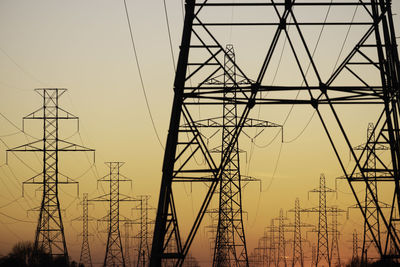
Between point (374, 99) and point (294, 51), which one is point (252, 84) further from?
point (374, 99)

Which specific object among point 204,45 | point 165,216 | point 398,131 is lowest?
point 165,216

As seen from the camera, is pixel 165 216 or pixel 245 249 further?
pixel 245 249

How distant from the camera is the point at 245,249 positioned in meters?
44.5

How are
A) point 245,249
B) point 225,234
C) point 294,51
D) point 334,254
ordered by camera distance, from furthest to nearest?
point 334,254, point 225,234, point 245,249, point 294,51

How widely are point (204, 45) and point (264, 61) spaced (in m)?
1.94

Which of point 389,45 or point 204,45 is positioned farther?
point 389,45

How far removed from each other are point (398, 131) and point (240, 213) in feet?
73.4

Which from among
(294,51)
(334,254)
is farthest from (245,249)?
(334,254)

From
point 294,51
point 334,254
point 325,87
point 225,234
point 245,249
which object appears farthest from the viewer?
point 334,254

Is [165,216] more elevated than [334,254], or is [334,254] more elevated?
[334,254]

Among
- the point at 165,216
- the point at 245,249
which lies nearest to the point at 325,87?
the point at 165,216

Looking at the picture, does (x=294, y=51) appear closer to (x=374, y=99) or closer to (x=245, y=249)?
(x=374, y=99)

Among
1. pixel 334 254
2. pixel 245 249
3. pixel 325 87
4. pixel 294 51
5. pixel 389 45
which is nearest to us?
pixel 294 51

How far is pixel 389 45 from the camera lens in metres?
23.8
